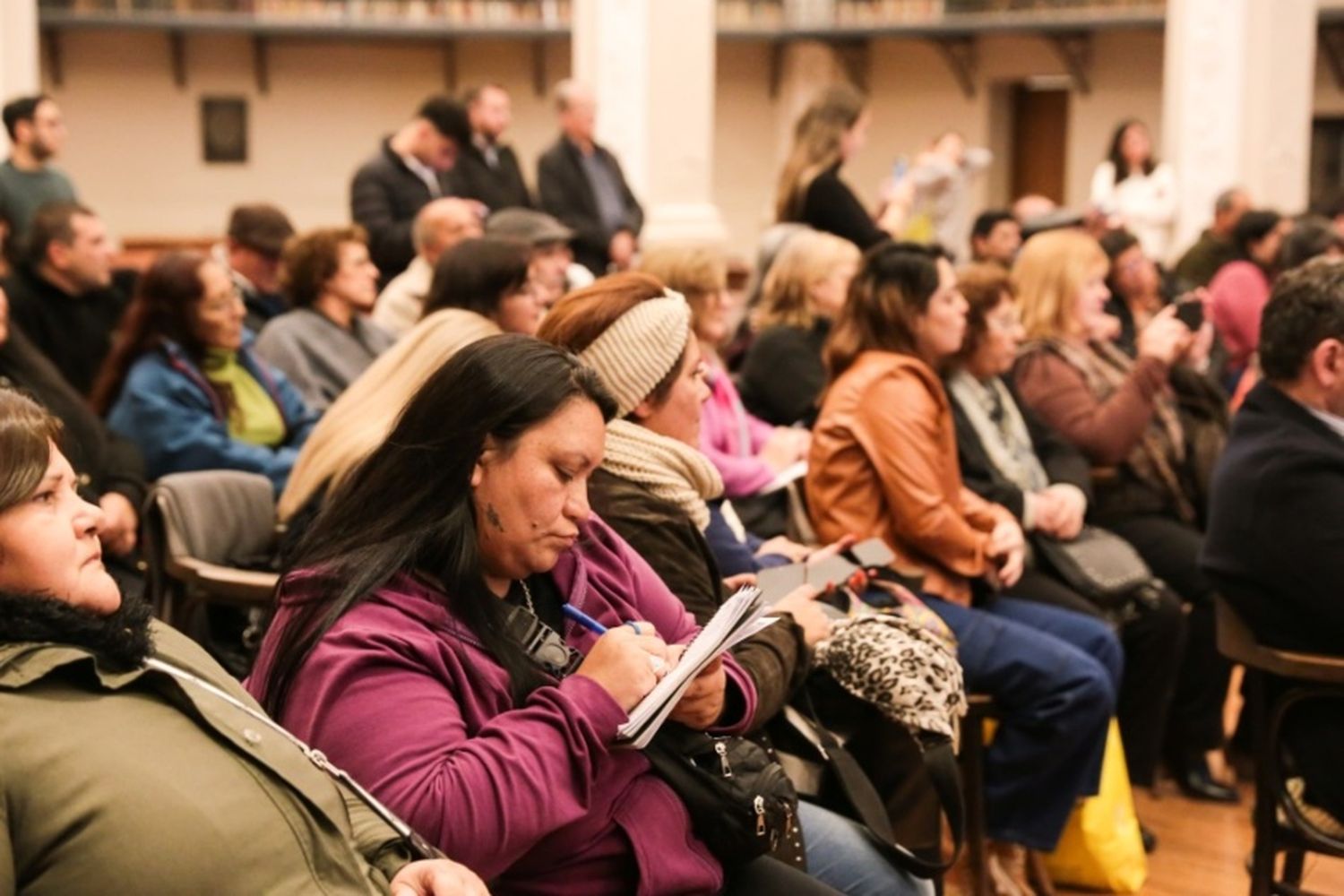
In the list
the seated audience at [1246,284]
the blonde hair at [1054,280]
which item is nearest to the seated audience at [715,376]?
the blonde hair at [1054,280]

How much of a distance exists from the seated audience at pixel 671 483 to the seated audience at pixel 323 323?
2223 mm

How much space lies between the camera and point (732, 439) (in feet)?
14.3

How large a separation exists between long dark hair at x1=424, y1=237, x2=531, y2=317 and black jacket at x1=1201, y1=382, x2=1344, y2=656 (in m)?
1.67

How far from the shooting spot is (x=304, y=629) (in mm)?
2051

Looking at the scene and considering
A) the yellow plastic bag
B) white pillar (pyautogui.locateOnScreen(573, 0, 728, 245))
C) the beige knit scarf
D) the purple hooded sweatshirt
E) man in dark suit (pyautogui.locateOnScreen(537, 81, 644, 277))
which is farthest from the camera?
white pillar (pyautogui.locateOnScreen(573, 0, 728, 245))

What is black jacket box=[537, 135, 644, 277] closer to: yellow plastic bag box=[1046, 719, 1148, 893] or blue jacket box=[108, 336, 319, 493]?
blue jacket box=[108, 336, 319, 493]

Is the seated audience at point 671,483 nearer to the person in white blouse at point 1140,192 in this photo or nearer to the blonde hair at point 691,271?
the blonde hair at point 691,271

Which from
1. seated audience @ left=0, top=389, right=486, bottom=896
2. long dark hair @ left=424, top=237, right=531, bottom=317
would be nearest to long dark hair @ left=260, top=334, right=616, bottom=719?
seated audience @ left=0, top=389, right=486, bottom=896

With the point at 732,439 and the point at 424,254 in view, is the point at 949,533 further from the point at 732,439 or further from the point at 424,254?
the point at 424,254

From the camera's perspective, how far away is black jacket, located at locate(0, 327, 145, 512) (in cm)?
430

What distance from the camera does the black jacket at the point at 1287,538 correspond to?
3.15m

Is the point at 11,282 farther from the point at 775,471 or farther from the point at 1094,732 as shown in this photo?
the point at 1094,732

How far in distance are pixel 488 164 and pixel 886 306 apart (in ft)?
13.6

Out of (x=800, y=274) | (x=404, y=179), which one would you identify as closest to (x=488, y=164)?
(x=404, y=179)
